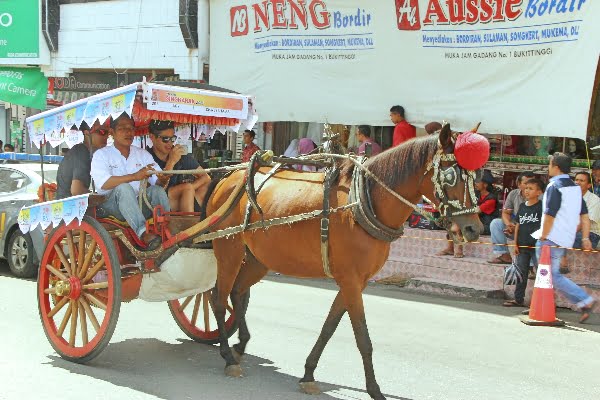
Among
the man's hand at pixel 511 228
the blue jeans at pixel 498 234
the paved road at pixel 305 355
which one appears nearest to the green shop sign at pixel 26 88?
the paved road at pixel 305 355

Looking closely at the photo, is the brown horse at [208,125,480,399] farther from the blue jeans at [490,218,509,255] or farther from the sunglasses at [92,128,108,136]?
the blue jeans at [490,218,509,255]

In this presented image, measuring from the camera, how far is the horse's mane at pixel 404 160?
5688mm

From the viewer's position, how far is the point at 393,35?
1265cm

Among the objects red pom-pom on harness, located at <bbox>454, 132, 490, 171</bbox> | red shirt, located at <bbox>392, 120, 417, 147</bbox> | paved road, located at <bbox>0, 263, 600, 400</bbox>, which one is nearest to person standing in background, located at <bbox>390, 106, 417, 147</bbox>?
red shirt, located at <bbox>392, 120, 417, 147</bbox>

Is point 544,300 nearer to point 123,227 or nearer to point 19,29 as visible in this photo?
point 123,227

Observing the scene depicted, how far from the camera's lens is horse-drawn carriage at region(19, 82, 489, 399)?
5754mm

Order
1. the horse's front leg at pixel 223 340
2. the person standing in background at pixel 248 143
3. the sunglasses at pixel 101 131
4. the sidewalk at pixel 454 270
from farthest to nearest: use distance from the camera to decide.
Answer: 1. the person standing in background at pixel 248 143
2. the sidewalk at pixel 454 270
3. the sunglasses at pixel 101 131
4. the horse's front leg at pixel 223 340

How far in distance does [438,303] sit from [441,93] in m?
3.38

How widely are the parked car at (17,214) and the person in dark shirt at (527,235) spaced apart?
6.57 meters

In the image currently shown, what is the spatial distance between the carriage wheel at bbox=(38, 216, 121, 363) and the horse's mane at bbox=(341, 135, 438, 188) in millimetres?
2319

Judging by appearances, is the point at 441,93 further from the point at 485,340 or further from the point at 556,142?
the point at 485,340

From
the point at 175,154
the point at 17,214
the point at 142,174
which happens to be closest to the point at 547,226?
the point at 175,154

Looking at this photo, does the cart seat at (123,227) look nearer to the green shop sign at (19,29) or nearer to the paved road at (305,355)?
the paved road at (305,355)

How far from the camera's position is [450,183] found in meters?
5.47
